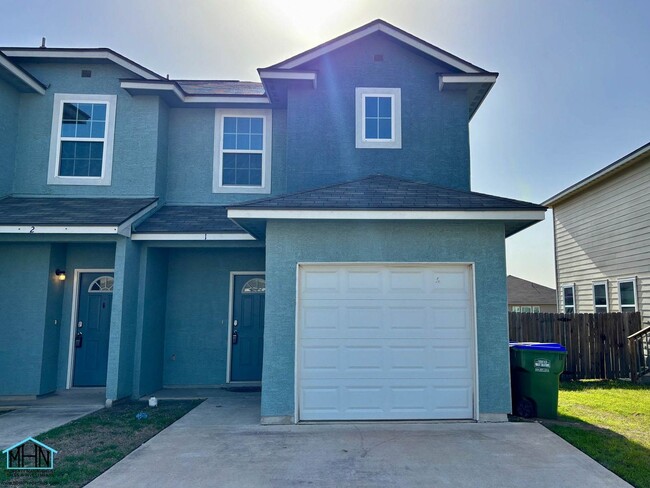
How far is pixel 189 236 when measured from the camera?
337 inches

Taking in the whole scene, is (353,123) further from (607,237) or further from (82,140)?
(607,237)

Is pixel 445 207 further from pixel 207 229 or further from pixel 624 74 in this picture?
pixel 624 74

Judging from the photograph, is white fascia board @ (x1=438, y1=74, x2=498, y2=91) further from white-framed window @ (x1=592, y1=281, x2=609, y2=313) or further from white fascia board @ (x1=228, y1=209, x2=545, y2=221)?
white-framed window @ (x1=592, y1=281, x2=609, y2=313)

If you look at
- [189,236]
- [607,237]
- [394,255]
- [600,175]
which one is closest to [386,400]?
[394,255]

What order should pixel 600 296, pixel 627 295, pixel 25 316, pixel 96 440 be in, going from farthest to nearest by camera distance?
pixel 600 296, pixel 627 295, pixel 25 316, pixel 96 440

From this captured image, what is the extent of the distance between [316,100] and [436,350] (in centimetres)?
564

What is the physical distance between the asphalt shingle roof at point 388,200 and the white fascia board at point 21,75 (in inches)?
Answer: 237

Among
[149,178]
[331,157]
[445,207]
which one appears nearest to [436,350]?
[445,207]

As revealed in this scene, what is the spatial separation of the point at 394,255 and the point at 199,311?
490 centimetres

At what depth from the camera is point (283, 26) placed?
33.4 feet

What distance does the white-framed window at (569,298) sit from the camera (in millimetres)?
15586

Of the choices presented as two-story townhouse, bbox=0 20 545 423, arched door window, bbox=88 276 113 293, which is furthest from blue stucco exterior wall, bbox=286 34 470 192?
arched door window, bbox=88 276 113 293

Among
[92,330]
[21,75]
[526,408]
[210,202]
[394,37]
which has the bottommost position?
[526,408]

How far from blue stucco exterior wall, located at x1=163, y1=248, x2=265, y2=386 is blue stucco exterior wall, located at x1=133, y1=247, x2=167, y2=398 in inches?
8.2
